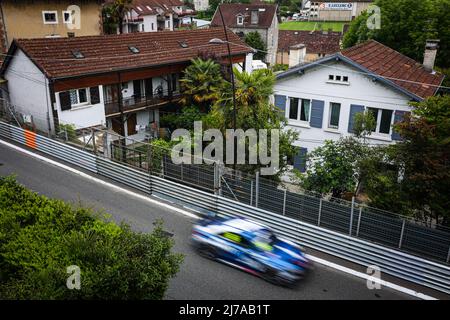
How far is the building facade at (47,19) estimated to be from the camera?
33750 mm

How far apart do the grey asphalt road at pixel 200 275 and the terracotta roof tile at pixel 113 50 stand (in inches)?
400

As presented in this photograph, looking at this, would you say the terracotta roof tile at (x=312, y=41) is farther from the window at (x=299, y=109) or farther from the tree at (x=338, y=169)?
the tree at (x=338, y=169)

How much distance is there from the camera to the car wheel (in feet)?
45.8

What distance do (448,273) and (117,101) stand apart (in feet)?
76.2

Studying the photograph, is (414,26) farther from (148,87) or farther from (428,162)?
(428,162)

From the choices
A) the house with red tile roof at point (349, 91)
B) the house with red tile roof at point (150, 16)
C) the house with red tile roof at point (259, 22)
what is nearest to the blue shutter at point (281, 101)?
the house with red tile roof at point (349, 91)

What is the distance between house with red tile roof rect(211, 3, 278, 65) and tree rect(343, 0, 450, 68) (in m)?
25.8

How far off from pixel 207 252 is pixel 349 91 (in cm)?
1349

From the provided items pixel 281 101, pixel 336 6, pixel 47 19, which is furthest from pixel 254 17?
pixel 336 6

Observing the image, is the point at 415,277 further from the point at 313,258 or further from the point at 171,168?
the point at 171,168

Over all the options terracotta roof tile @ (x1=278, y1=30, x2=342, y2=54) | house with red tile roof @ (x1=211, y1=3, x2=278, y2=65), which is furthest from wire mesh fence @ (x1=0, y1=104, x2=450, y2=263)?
house with red tile roof @ (x1=211, y1=3, x2=278, y2=65)

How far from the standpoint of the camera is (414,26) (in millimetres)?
37969

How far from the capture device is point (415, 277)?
13.3m

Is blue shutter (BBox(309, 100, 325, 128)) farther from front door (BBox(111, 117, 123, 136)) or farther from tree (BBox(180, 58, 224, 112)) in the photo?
front door (BBox(111, 117, 123, 136))
